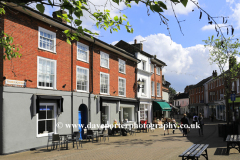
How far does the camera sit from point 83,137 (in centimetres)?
1830

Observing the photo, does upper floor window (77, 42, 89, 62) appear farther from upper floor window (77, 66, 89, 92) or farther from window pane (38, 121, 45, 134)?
window pane (38, 121, 45, 134)

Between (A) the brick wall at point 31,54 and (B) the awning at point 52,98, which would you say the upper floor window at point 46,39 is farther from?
(B) the awning at point 52,98

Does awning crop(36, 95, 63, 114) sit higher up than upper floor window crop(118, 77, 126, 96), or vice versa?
upper floor window crop(118, 77, 126, 96)

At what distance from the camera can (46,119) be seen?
15.2 m

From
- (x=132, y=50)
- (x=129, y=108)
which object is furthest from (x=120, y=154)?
(x=132, y=50)

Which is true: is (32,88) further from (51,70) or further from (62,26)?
(62,26)

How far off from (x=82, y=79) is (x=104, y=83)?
140 inches

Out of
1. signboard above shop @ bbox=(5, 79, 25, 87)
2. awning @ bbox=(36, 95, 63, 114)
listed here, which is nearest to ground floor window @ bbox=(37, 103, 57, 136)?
awning @ bbox=(36, 95, 63, 114)

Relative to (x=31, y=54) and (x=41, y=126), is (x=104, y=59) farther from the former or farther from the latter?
(x=41, y=126)

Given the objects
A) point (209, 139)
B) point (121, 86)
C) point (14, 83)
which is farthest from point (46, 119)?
point (121, 86)

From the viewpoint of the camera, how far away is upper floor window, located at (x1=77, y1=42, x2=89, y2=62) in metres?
18.4

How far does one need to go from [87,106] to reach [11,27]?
8.42 metres

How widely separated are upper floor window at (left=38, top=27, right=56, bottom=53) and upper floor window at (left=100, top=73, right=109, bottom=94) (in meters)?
6.55

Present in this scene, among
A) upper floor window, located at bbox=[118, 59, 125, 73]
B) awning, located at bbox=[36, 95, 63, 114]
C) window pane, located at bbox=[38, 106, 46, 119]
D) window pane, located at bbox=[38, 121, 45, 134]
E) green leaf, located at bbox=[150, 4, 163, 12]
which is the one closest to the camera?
green leaf, located at bbox=[150, 4, 163, 12]
